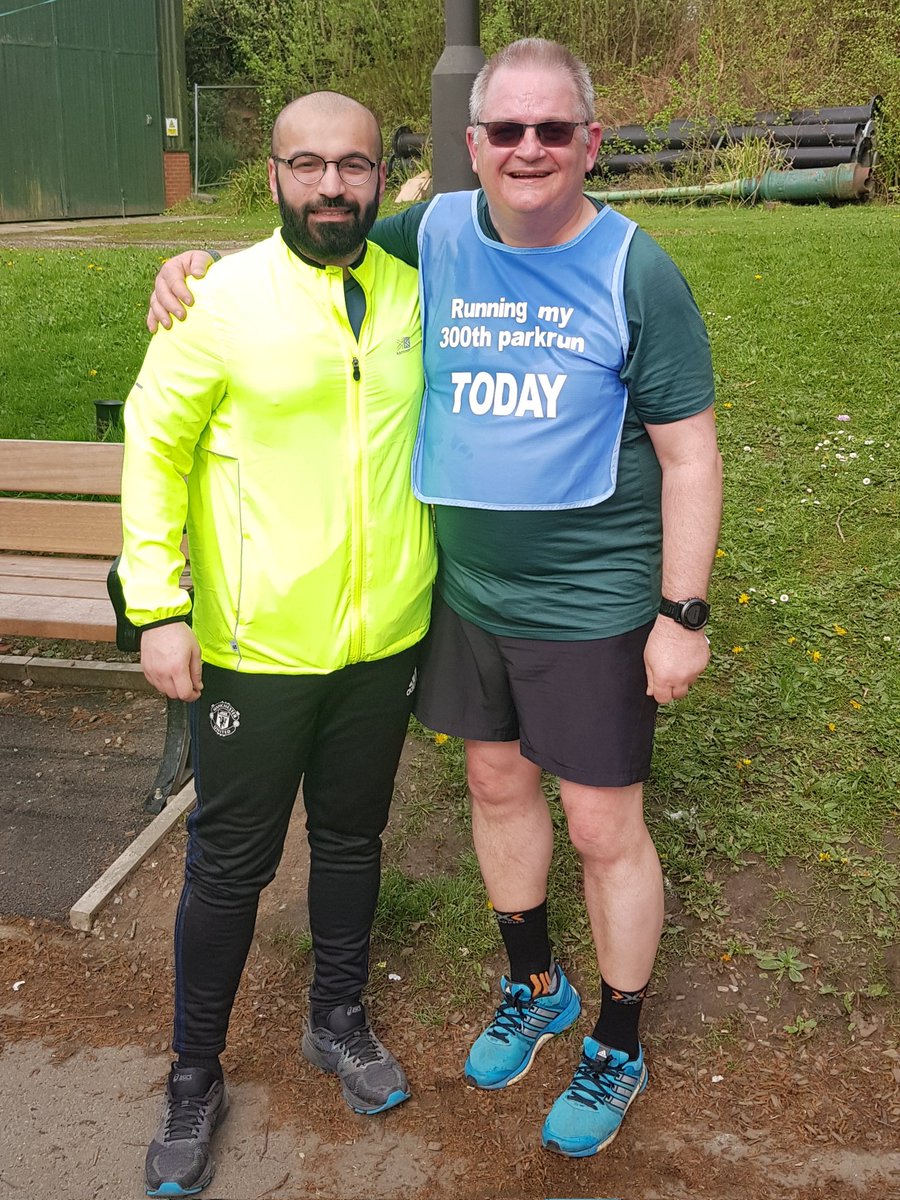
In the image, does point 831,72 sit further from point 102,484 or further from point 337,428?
point 337,428

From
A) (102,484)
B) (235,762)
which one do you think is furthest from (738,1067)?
(102,484)

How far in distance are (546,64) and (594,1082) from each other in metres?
2.09

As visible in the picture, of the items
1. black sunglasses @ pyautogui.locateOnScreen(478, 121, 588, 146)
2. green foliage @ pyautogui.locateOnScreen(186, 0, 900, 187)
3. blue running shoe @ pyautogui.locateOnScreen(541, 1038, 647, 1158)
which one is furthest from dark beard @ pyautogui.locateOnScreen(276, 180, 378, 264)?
green foliage @ pyautogui.locateOnScreen(186, 0, 900, 187)

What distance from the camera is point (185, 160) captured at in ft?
68.3

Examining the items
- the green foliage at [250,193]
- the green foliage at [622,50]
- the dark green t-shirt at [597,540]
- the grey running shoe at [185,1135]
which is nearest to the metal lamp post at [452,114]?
the dark green t-shirt at [597,540]

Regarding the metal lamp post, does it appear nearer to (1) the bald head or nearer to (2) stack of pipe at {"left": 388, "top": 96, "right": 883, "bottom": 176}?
(1) the bald head

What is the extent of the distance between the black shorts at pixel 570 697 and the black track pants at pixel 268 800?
0.16 metres

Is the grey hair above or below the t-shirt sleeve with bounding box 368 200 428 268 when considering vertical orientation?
above

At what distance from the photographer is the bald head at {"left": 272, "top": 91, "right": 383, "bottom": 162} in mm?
2234

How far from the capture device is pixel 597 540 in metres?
2.33

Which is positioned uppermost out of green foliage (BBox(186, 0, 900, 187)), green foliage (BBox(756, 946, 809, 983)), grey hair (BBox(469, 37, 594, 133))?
green foliage (BBox(186, 0, 900, 187))

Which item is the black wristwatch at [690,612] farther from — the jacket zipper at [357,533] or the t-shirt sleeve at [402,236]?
the t-shirt sleeve at [402,236]

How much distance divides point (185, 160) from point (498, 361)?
20.5m

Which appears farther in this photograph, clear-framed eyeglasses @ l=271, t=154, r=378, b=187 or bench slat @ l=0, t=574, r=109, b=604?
bench slat @ l=0, t=574, r=109, b=604
